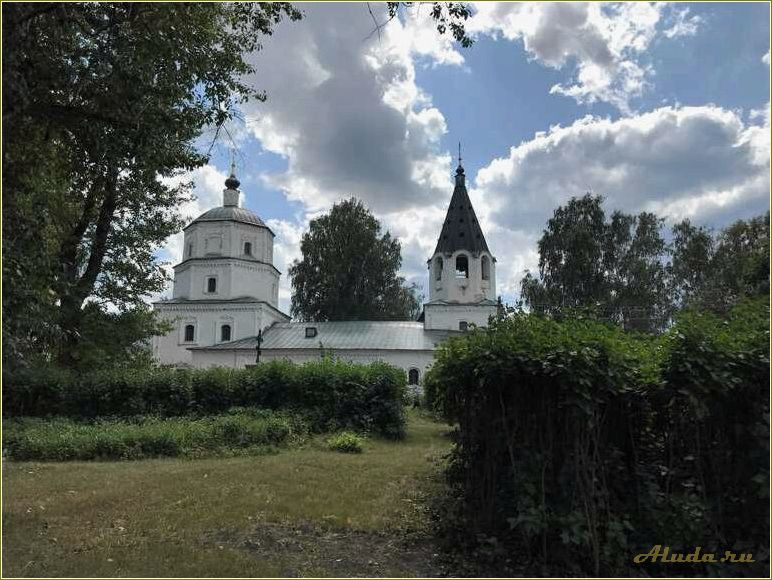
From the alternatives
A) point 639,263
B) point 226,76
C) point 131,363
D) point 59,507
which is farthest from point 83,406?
point 639,263

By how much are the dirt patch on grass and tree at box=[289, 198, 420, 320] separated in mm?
45104

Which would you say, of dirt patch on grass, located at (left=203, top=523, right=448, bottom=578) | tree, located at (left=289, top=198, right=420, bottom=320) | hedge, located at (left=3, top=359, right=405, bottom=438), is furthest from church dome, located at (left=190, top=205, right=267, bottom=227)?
dirt patch on grass, located at (left=203, top=523, right=448, bottom=578)

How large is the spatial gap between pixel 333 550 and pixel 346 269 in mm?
46004

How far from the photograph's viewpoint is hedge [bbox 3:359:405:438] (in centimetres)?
1939

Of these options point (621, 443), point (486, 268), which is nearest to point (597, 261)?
point (486, 268)

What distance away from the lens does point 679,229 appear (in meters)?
36.4

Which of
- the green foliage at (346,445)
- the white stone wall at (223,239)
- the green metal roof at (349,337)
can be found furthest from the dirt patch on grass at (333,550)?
the white stone wall at (223,239)

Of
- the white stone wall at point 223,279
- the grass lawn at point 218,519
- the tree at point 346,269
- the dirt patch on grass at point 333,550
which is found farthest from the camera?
the tree at point 346,269

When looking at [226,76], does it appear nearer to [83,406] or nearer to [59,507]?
[59,507]

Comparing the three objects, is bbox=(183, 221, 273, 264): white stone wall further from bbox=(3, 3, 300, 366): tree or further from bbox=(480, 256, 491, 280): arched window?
bbox=(3, 3, 300, 366): tree

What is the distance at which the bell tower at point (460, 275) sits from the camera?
1838 inches

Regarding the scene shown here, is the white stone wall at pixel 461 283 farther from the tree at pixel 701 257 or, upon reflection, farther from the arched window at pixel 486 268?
the tree at pixel 701 257

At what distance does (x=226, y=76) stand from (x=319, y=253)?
4245 centimetres

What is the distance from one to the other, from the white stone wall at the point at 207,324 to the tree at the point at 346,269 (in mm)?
6732
